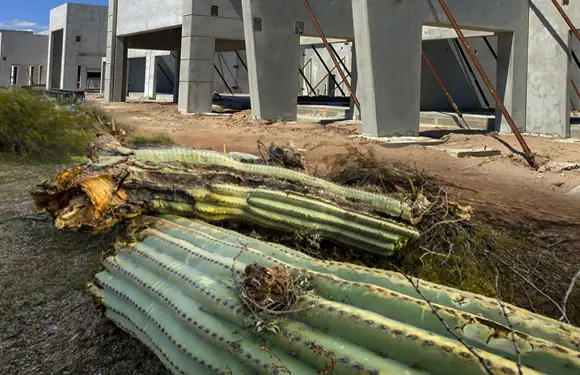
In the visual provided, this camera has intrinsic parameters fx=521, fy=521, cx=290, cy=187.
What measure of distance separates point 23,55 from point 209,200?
1779 inches

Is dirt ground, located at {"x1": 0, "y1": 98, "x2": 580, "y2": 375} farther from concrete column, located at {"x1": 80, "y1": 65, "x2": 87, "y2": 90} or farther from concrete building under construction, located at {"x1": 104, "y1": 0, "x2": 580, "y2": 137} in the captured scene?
concrete column, located at {"x1": 80, "y1": 65, "x2": 87, "y2": 90}

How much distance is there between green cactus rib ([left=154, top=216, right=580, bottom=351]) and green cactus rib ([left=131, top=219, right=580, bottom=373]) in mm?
58

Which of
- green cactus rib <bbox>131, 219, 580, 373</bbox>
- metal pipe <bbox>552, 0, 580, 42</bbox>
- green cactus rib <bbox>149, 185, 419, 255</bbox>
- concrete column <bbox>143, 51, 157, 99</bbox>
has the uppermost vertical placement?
concrete column <bbox>143, 51, 157, 99</bbox>

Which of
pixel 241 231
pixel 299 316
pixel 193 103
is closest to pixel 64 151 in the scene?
pixel 241 231

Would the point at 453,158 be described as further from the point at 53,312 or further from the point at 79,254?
the point at 53,312

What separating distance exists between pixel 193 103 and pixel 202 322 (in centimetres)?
1810

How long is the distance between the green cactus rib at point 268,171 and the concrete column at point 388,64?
8.61 meters

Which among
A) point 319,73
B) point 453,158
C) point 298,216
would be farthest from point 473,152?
point 319,73

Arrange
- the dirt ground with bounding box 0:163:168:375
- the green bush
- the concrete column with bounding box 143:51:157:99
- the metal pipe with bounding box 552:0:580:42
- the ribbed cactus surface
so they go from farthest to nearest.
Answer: the concrete column with bounding box 143:51:157:99 < the metal pipe with bounding box 552:0:580:42 < the green bush < the ribbed cactus surface < the dirt ground with bounding box 0:163:168:375

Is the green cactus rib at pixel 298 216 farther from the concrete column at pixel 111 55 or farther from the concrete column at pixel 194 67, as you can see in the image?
the concrete column at pixel 111 55

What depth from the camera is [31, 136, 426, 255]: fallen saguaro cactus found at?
3.63m

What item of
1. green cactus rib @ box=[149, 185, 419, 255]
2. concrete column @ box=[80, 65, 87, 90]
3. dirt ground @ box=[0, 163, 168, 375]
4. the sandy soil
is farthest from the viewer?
concrete column @ box=[80, 65, 87, 90]

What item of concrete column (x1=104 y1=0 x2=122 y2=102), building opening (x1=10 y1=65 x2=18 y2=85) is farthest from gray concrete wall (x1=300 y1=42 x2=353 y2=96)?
building opening (x1=10 y1=65 x2=18 y2=85)

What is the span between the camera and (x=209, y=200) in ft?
12.6
